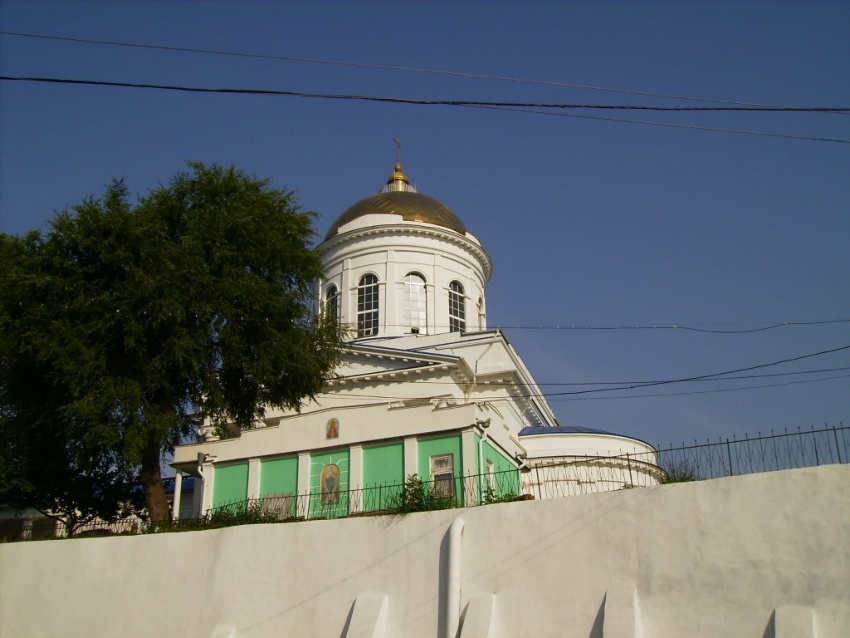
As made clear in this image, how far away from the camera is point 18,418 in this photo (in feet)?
67.3

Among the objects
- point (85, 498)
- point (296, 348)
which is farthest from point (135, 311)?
point (85, 498)

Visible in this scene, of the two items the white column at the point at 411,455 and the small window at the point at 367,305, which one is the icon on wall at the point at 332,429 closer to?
the white column at the point at 411,455

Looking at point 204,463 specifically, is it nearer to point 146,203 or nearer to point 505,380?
point 146,203

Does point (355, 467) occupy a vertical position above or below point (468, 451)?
below

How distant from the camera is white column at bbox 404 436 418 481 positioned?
2275 cm

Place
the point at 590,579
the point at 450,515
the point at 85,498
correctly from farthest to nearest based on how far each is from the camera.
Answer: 1. the point at 85,498
2. the point at 450,515
3. the point at 590,579

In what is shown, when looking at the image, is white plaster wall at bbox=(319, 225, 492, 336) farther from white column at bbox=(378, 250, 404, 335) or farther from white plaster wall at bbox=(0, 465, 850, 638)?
white plaster wall at bbox=(0, 465, 850, 638)

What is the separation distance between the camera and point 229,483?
962 inches

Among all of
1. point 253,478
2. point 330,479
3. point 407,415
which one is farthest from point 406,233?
point 330,479

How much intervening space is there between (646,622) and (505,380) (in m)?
17.2

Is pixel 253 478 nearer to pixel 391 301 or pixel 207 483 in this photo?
pixel 207 483

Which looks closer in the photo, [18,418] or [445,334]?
[18,418]

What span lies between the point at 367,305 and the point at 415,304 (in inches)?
71.6

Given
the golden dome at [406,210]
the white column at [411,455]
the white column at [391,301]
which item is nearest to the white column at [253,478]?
the white column at [411,455]
